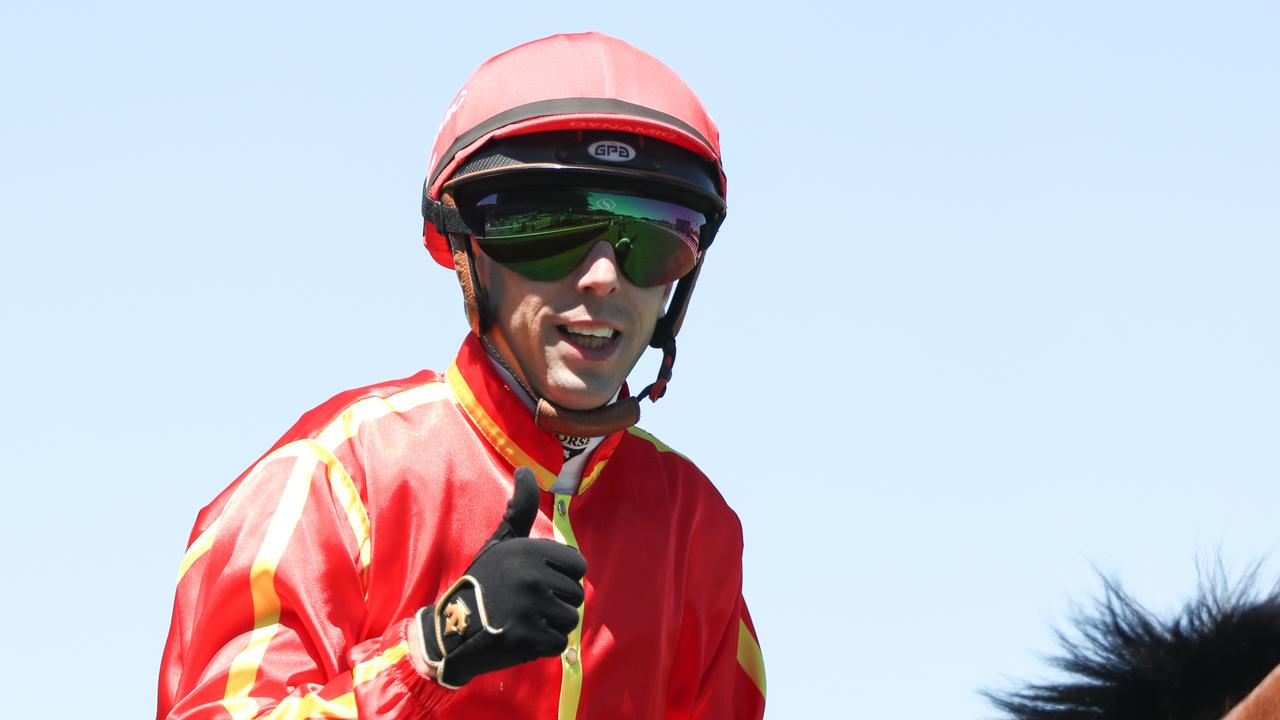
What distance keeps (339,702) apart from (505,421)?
80 cm

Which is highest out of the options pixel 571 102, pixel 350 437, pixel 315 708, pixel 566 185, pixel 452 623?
pixel 571 102

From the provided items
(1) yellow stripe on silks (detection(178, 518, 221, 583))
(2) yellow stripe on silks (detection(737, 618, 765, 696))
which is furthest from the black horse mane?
(1) yellow stripe on silks (detection(178, 518, 221, 583))

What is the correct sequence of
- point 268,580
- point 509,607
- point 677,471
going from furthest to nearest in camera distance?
point 677,471 → point 268,580 → point 509,607

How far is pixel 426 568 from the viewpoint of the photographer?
12.4 ft

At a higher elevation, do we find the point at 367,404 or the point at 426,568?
the point at 367,404

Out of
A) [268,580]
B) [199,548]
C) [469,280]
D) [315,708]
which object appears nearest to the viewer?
[315,708]

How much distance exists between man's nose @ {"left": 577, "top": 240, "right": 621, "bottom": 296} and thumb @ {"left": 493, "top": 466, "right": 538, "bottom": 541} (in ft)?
1.90

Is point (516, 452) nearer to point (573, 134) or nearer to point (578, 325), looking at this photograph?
point (578, 325)

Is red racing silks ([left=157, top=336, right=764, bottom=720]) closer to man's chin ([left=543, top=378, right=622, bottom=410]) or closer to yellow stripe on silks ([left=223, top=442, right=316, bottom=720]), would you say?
yellow stripe on silks ([left=223, top=442, right=316, bottom=720])

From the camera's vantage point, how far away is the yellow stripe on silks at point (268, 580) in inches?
135

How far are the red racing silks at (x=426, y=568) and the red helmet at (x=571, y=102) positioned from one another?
1.56 ft

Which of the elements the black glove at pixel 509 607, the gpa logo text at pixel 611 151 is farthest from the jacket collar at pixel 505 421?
the black glove at pixel 509 607

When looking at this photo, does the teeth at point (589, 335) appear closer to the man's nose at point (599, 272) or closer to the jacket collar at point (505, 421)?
the man's nose at point (599, 272)

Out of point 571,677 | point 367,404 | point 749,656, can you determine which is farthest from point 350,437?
point 749,656
